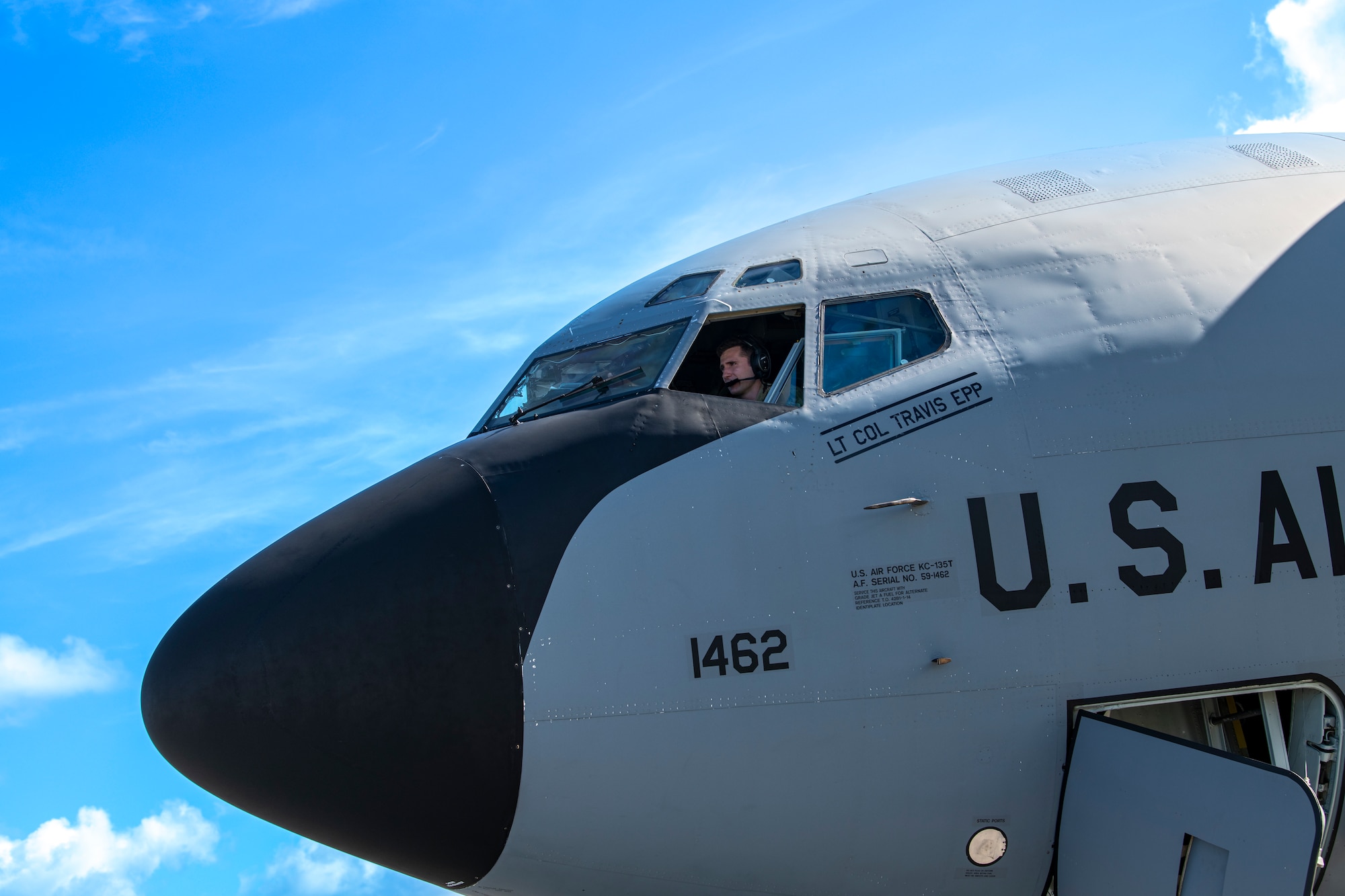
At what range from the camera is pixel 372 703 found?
558cm

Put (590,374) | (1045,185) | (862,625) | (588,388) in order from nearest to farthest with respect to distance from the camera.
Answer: (862,625) → (588,388) → (590,374) → (1045,185)

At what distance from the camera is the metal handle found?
6.04 metres

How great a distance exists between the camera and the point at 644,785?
571cm

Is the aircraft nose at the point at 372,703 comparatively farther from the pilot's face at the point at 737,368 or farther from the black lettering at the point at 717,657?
the pilot's face at the point at 737,368

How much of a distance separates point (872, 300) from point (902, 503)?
1452 mm

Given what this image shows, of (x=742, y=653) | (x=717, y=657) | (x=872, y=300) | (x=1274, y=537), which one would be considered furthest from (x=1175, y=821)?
(x=872, y=300)

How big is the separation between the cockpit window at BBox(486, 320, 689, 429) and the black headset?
38cm

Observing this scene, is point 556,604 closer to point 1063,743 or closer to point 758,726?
point 758,726

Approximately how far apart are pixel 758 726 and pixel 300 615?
2441mm

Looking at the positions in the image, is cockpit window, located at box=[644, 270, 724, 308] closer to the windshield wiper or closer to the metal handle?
the windshield wiper

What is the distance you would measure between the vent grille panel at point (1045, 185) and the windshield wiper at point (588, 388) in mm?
3000

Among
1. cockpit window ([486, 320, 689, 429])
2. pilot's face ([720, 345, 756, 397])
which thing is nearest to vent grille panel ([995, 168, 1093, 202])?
pilot's face ([720, 345, 756, 397])

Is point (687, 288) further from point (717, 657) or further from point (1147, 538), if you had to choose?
point (1147, 538)

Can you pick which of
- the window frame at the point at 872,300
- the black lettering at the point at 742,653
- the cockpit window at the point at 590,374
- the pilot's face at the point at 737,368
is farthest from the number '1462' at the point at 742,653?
the pilot's face at the point at 737,368
